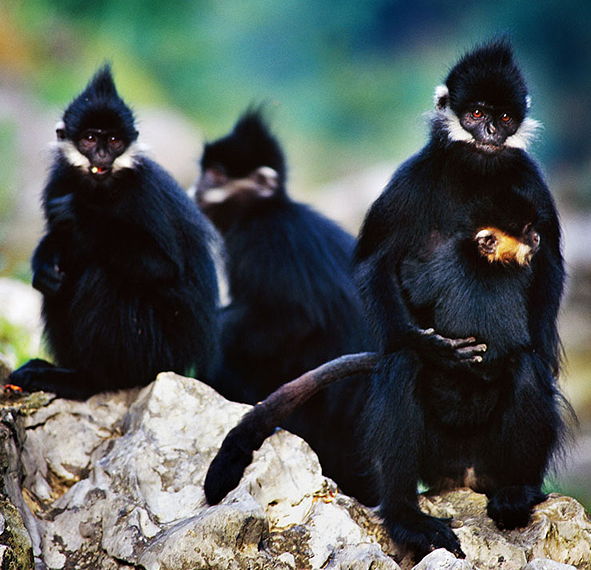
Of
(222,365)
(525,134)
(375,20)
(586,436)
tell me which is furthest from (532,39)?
(525,134)

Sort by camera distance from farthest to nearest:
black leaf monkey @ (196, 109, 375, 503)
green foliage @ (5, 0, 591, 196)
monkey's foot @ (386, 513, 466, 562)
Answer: green foliage @ (5, 0, 591, 196), black leaf monkey @ (196, 109, 375, 503), monkey's foot @ (386, 513, 466, 562)

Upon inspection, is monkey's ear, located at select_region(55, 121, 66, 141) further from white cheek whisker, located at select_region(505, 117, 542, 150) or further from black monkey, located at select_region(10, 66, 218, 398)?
white cheek whisker, located at select_region(505, 117, 542, 150)

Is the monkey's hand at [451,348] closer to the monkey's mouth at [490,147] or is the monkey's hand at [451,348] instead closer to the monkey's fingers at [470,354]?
the monkey's fingers at [470,354]

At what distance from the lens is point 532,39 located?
30.1 ft

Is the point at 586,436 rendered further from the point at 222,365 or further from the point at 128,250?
the point at 128,250

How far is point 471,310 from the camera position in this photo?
282cm

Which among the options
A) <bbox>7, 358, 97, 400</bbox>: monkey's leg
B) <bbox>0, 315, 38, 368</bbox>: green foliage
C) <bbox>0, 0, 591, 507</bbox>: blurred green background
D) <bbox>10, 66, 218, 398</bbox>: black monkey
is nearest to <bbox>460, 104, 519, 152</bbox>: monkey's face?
<bbox>10, 66, 218, 398</bbox>: black monkey

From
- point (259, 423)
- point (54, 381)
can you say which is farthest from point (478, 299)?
point (54, 381)

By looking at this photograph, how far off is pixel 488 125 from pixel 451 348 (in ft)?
2.43

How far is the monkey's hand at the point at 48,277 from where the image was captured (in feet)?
11.4

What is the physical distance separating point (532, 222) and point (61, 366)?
202 cm

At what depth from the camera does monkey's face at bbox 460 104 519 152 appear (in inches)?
112

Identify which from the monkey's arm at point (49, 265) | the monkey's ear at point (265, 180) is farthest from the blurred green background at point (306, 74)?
the monkey's arm at point (49, 265)

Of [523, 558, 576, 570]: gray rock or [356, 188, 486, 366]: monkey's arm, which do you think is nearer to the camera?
[523, 558, 576, 570]: gray rock
